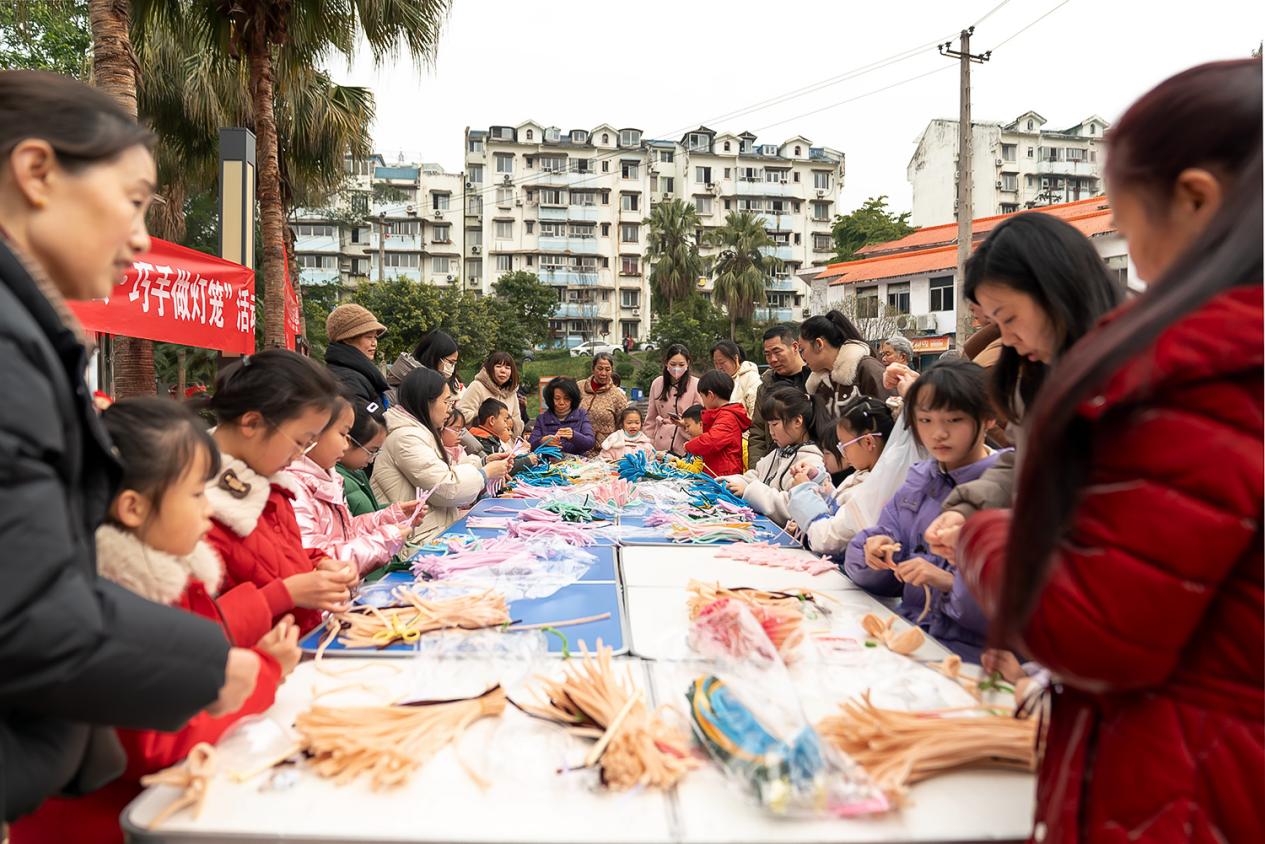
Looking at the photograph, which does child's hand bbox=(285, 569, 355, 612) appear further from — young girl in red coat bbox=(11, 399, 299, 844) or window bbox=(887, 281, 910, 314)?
window bbox=(887, 281, 910, 314)

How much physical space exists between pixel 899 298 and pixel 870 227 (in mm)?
12910

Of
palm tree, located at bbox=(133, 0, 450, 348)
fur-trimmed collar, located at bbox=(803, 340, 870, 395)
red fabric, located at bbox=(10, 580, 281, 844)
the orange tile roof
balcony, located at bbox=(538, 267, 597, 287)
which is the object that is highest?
balcony, located at bbox=(538, 267, 597, 287)

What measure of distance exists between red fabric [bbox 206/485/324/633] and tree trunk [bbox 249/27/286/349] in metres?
5.61

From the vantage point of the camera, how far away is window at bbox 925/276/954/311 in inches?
1197

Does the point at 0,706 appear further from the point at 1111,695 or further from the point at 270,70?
the point at 270,70

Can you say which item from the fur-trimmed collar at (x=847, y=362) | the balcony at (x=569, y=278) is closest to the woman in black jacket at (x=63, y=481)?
the fur-trimmed collar at (x=847, y=362)

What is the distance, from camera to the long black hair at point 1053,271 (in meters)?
1.76

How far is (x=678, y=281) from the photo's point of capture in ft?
144

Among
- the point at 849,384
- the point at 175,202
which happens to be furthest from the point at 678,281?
the point at 849,384

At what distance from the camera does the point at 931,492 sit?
2.62m

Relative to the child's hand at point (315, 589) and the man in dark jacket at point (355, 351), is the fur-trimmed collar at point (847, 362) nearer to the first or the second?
the man in dark jacket at point (355, 351)

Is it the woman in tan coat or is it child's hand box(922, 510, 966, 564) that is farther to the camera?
the woman in tan coat

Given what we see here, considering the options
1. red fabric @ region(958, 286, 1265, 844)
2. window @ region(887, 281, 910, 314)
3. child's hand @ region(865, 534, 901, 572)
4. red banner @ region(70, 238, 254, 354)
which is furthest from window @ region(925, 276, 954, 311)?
red fabric @ region(958, 286, 1265, 844)

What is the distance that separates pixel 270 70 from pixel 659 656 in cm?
830
